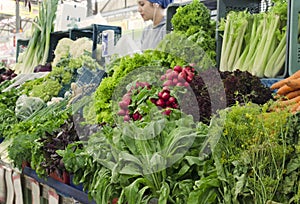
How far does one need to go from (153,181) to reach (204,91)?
649 millimetres

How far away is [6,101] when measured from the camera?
12.1 feet

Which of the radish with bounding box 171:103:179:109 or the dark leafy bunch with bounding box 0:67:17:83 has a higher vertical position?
the radish with bounding box 171:103:179:109

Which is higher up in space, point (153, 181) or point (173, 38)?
point (173, 38)

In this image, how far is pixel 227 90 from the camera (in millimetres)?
1912

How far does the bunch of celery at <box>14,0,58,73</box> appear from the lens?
490 centimetres

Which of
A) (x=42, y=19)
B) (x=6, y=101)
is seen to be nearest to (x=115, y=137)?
(x=6, y=101)

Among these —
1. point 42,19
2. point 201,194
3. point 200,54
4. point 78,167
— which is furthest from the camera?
point 42,19

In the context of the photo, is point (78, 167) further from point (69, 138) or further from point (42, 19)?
point (42, 19)

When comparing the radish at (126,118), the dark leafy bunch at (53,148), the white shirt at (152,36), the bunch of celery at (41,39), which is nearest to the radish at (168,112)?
the radish at (126,118)

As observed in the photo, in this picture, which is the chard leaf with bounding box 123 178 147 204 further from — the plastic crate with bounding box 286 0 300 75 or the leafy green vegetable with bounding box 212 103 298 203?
the plastic crate with bounding box 286 0 300 75

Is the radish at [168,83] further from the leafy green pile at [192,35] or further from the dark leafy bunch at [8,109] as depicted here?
the dark leafy bunch at [8,109]

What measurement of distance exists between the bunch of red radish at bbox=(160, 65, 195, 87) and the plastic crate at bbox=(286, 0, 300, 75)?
22.0 inches

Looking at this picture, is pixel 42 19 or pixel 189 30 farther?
pixel 42 19

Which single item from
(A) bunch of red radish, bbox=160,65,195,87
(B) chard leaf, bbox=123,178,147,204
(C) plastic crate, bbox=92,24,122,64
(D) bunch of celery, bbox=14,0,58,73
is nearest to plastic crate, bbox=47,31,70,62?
(D) bunch of celery, bbox=14,0,58,73
